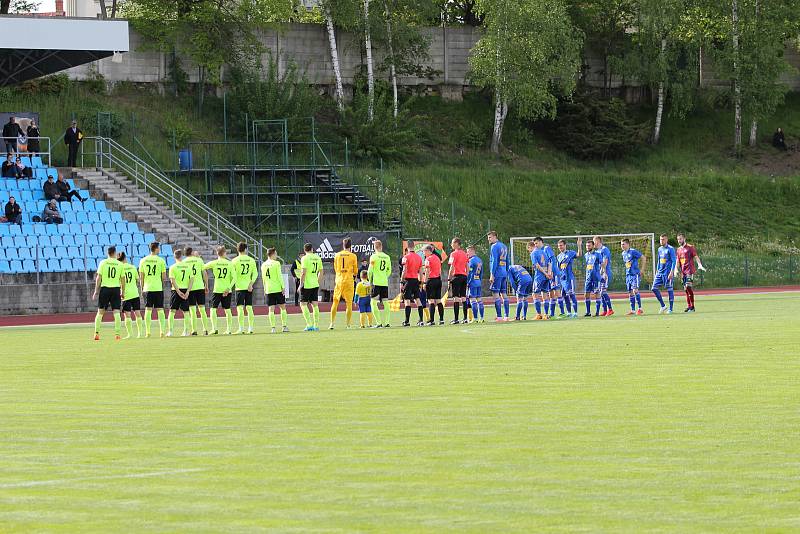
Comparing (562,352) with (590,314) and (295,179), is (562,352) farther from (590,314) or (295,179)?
(295,179)

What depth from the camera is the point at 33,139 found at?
50.2 metres

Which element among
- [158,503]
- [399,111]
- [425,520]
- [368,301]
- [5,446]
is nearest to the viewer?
[425,520]

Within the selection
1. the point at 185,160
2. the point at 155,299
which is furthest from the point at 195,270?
the point at 185,160

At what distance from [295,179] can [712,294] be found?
16897 millimetres

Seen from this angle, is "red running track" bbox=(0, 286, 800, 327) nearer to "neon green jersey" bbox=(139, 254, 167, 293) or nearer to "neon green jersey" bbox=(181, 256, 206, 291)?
"neon green jersey" bbox=(139, 254, 167, 293)

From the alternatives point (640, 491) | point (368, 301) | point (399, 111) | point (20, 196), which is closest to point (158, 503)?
point (640, 491)

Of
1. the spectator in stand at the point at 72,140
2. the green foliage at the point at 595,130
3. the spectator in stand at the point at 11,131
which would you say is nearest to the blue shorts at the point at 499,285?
the spectator in stand at the point at 72,140

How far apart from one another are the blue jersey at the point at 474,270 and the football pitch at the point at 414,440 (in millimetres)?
10013

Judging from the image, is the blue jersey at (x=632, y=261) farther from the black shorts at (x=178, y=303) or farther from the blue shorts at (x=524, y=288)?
the black shorts at (x=178, y=303)

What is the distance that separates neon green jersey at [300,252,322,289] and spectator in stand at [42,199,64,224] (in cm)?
1626

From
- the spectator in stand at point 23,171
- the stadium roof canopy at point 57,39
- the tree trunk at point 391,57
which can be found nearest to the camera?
the stadium roof canopy at point 57,39

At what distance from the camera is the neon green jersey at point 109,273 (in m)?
28.9

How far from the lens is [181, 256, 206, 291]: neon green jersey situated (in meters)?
29.4

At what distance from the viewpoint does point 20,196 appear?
45.9m
